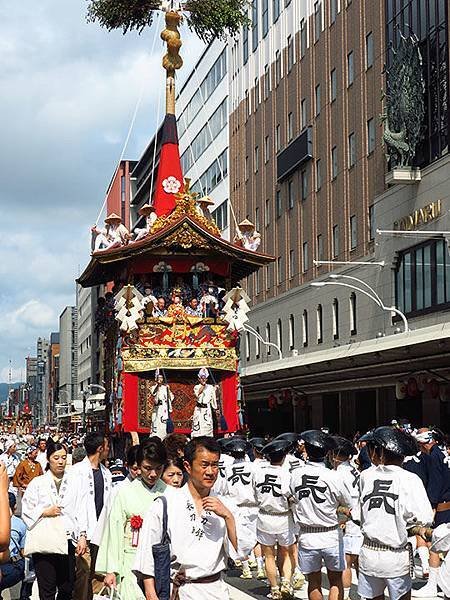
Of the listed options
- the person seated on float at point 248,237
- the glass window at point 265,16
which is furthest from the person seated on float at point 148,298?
the glass window at point 265,16

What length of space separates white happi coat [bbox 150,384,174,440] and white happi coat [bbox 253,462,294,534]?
8.98m

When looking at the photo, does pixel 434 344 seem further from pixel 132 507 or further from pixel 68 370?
pixel 68 370

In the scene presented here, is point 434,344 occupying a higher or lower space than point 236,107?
lower

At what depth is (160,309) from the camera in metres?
21.9

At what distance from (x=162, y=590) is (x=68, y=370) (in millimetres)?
154383

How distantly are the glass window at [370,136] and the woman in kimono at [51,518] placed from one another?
106ft

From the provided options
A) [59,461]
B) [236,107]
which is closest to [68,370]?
[236,107]

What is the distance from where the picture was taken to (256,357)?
59656mm

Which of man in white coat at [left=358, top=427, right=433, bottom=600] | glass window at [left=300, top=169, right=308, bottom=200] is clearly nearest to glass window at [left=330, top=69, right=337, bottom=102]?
glass window at [left=300, top=169, right=308, bottom=200]

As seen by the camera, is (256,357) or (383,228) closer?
(383,228)

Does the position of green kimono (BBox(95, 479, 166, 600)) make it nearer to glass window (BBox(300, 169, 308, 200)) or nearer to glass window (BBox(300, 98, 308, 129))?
glass window (BBox(300, 169, 308, 200))

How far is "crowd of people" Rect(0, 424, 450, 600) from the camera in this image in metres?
6.11

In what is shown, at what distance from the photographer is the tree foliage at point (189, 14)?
25.2m

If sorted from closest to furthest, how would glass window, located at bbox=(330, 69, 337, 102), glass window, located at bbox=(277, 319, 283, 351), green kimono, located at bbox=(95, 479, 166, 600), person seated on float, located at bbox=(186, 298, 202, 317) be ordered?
1. green kimono, located at bbox=(95, 479, 166, 600)
2. person seated on float, located at bbox=(186, 298, 202, 317)
3. glass window, located at bbox=(330, 69, 337, 102)
4. glass window, located at bbox=(277, 319, 283, 351)
